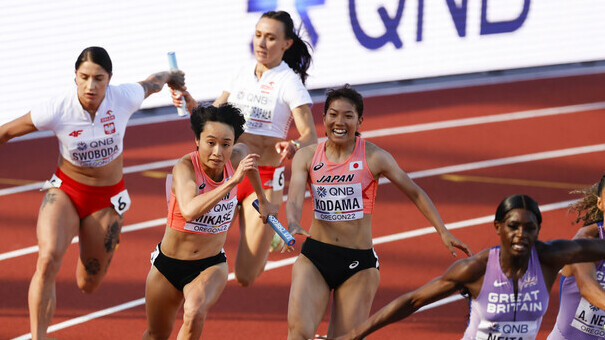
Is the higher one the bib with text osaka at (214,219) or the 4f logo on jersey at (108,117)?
the 4f logo on jersey at (108,117)

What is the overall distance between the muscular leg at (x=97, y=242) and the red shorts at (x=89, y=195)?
0.05m

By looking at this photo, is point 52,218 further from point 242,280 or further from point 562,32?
point 562,32

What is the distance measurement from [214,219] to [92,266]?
1.52 meters

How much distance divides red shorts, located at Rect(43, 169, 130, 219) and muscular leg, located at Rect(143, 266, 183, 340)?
0.91 m

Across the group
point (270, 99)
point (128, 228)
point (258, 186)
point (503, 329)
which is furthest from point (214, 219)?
point (128, 228)

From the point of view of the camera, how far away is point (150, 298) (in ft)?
20.8

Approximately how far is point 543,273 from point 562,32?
1024cm

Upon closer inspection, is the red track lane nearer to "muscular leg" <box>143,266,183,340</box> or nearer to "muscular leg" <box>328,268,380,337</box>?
"muscular leg" <box>143,266,183,340</box>

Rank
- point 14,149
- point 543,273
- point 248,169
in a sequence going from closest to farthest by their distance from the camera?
point 543,273, point 248,169, point 14,149

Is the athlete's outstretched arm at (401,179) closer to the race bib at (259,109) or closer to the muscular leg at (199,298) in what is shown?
the muscular leg at (199,298)

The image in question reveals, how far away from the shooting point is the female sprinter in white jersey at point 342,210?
607cm

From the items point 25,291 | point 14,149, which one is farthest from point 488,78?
point 25,291

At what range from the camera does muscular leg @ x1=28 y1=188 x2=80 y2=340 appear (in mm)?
6586

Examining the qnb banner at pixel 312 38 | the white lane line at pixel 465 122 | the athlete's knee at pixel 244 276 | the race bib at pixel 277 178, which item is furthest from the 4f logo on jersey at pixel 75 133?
the qnb banner at pixel 312 38
